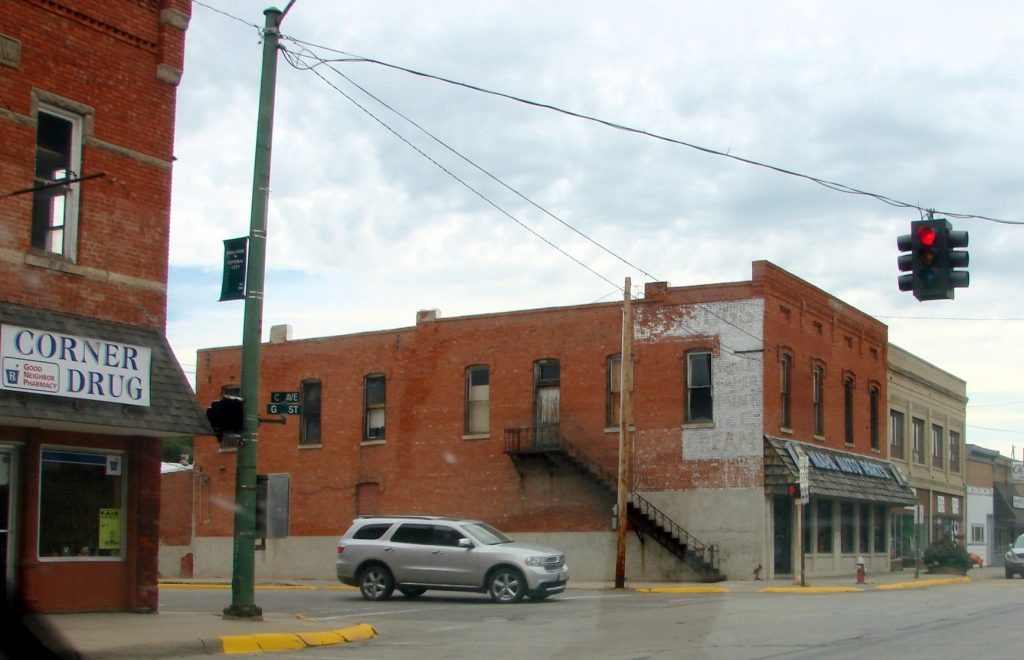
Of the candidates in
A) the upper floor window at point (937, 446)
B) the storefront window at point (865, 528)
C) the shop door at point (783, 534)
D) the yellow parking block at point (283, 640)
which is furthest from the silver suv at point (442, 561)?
the upper floor window at point (937, 446)

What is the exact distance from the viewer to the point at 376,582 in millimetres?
26453

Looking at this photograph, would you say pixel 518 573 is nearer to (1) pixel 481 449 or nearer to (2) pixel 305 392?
(1) pixel 481 449

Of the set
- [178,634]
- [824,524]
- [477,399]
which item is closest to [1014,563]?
[824,524]

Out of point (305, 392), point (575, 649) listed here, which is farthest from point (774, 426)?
point (575, 649)

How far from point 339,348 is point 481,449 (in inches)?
257

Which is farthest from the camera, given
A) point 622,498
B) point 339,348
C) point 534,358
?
point 339,348

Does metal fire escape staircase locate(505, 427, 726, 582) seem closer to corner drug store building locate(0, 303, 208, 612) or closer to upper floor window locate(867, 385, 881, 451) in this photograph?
upper floor window locate(867, 385, 881, 451)

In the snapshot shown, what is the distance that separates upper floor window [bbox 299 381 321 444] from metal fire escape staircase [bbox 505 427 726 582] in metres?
7.63

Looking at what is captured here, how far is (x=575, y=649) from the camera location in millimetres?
15531

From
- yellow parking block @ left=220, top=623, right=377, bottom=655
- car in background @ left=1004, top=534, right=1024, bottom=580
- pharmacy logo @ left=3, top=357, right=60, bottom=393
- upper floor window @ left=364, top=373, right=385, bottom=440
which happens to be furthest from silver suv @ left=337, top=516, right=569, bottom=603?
car in background @ left=1004, top=534, right=1024, bottom=580

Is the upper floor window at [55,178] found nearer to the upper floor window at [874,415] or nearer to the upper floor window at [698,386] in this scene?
the upper floor window at [698,386]

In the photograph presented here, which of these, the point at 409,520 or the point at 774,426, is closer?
the point at 409,520

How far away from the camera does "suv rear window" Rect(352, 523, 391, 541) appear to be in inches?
1056

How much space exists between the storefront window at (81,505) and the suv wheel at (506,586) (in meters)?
8.73
